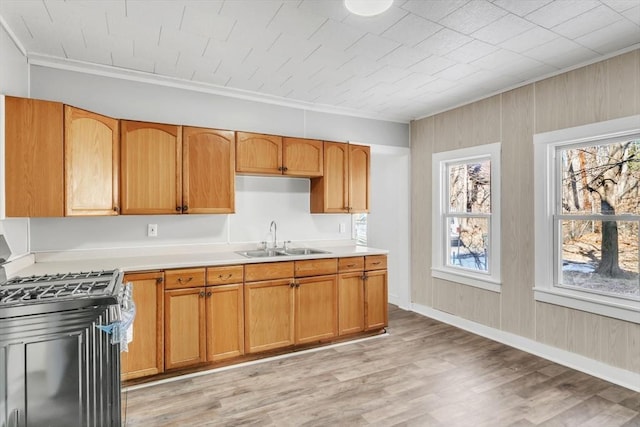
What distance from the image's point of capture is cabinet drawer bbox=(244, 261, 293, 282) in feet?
10.3

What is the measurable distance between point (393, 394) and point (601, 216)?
224 cm

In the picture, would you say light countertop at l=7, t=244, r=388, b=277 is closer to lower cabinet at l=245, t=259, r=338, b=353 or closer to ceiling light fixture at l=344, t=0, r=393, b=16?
lower cabinet at l=245, t=259, r=338, b=353

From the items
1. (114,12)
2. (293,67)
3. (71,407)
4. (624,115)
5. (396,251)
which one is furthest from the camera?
(396,251)

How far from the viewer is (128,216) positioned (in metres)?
3.18

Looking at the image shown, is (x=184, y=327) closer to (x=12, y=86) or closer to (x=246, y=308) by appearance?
(x=246, y=308)

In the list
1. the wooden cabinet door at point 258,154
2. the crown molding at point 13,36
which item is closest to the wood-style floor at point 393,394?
the wooden cabinet door at point 258,154

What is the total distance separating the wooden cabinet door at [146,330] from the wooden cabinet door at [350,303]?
1677 mm

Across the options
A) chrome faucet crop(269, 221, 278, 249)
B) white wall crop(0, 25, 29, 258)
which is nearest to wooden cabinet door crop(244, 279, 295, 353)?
chrome faucet crop(269, 221, 278, 249)

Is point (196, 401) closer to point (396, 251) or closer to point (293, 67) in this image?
point (293, 67)

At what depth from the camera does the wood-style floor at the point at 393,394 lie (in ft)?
7.56

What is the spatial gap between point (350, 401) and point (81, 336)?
176 centimetres

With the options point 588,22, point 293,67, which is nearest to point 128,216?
point 293,67

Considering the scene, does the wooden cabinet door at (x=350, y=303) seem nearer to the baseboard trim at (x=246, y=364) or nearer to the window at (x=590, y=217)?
the baseboard trim at (x=246, y=364)

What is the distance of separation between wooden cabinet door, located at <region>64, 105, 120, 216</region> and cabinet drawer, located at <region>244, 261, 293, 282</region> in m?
1.18
